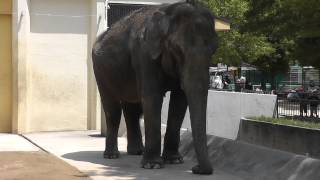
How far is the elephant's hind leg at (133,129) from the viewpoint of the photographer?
1168cm

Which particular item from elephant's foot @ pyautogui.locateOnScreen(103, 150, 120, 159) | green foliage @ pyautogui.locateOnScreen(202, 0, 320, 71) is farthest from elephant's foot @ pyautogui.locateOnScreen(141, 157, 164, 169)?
green foliage @ pyautogui.locateOnScreen(202, 0, 320, 71)

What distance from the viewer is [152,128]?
9617mm

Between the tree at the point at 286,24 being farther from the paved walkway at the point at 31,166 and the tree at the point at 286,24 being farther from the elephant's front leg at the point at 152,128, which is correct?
the paved walkway at the point at 31,166

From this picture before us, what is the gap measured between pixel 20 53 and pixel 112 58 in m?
6.66

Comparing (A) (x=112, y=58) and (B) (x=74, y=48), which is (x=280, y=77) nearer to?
(B) (x=74, y=48)

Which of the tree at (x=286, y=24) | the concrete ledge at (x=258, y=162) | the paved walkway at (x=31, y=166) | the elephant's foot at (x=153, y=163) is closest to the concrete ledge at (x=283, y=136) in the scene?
the tree at (x=286, y=24)

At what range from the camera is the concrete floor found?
9.05m

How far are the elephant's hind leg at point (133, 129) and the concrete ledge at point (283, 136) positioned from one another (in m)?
2.96

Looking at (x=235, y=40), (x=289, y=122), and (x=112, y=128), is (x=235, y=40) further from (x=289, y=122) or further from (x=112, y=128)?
(x=112, y=128)

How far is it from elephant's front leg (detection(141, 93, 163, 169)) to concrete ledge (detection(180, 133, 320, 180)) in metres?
0.97

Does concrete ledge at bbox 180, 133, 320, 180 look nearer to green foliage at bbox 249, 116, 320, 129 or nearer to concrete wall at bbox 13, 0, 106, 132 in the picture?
green foliage at bbox 249, 116, 320, 129

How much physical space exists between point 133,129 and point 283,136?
316 centimetres

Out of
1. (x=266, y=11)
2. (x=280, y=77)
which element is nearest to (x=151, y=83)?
(x=266, y=11)

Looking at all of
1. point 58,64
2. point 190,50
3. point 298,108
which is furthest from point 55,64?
point 190,50
